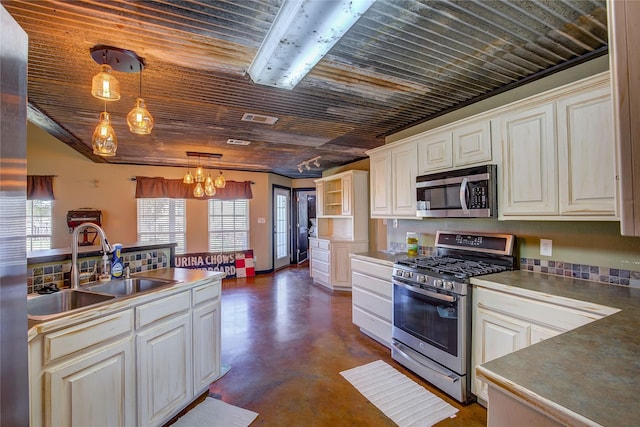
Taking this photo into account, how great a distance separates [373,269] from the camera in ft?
10.7

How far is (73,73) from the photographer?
7.59ft

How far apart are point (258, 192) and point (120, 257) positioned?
16.0 feet

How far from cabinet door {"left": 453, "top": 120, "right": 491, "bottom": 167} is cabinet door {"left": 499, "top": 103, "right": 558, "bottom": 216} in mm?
143

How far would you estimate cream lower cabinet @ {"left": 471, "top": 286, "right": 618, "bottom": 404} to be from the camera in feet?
5.42

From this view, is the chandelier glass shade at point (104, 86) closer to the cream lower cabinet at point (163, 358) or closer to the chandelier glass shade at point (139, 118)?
the chandelier glass shade at point (139, 118)

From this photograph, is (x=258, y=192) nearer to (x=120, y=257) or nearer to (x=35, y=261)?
(x=120, y=257)

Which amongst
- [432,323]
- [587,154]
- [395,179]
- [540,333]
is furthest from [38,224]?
[587,154]

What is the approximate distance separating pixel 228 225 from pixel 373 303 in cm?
456

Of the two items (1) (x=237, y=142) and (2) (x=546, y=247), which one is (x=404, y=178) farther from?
(1) (x=237, y=142)

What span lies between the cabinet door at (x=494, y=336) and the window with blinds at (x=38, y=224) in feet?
22.0

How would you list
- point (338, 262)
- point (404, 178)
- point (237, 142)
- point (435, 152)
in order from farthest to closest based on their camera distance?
point (338, 262), point (237, 142), point (404, 178), point (435, 152)

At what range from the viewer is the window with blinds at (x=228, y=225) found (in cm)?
670

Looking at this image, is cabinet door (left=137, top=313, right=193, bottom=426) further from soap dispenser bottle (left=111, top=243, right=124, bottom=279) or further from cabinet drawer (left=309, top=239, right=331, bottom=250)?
cabinet drawer (left=309, top=239, right=331, bottom=250)

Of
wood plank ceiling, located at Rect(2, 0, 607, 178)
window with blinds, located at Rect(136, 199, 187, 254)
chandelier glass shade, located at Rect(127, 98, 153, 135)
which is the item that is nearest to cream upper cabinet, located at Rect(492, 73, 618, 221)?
wood plank ceiling, located at Rect(2, 0, 607, 178)
